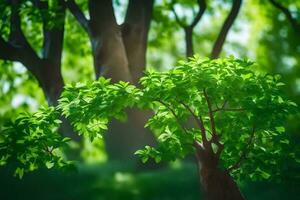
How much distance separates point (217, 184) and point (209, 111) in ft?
4.63

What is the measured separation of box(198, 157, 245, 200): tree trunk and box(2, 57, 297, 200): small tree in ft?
0.06

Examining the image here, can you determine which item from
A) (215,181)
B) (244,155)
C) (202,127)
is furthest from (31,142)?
(244,155)

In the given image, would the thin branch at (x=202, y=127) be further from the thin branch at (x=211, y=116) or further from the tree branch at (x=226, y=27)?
the tree branch at (x=226, y=27)

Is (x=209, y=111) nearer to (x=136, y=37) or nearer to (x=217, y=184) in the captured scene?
(x=217, y=184)

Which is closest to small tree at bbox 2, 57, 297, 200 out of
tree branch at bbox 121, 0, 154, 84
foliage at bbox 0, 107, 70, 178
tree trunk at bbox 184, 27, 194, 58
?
foliage at bbox 0, 107, 70, 178

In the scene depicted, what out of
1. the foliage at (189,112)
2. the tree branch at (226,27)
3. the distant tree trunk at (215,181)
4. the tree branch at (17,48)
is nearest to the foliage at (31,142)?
the foliage at (189,112)

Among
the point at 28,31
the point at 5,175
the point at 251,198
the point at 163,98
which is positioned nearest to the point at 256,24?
the point at 28,31

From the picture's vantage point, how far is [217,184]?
322 inches

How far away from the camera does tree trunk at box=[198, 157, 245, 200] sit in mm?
8188

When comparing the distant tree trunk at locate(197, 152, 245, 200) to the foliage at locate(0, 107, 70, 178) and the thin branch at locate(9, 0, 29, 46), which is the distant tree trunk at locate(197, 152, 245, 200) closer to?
the foliage at locate(0, 107, 70, 178)

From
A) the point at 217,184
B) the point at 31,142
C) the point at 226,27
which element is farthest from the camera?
the point at 226,27

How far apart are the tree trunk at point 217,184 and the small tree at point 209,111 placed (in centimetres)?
2

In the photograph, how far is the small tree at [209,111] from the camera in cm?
707

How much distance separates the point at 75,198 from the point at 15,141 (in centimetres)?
410
